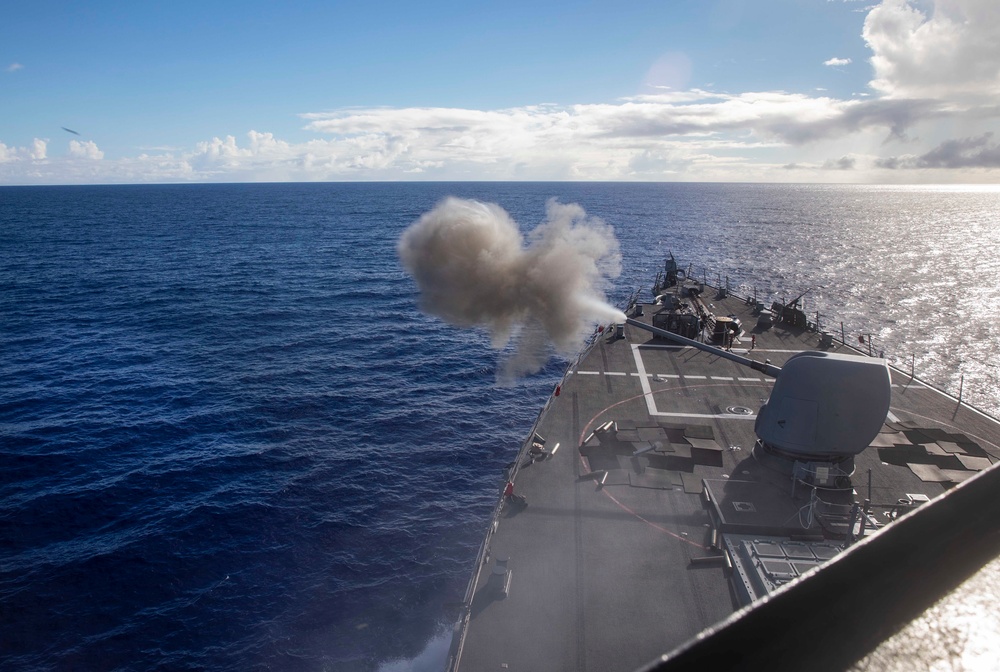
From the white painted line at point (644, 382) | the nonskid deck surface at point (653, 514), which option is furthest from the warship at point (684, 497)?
the white painted line at point (644, 382)

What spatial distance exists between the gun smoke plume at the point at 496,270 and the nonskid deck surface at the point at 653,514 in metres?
5.70

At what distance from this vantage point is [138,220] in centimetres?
17025

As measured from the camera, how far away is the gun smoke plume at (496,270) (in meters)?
25.2

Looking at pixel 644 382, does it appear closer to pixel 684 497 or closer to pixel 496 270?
pixel 684 497

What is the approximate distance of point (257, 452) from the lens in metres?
37.1

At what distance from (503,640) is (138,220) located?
614ft

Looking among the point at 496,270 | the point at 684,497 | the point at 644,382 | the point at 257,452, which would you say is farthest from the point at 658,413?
the point at 257,452

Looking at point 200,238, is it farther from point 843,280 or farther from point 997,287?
point 997,287

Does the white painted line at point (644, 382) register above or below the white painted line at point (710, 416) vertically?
above

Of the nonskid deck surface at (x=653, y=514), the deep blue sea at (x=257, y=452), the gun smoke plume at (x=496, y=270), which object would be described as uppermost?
the gun smoke plume at (x=496, y=270)

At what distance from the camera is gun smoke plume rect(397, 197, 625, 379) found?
994 inches

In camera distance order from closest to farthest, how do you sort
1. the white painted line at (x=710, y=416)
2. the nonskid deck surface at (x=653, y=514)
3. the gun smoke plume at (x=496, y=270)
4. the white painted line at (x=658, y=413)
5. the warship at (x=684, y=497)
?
the nonskid deck surface at (x=653, y=514), the warship at (x=684, y=497), the gun smoke plume at (x=496, y=270), the white painted line at (x=710, y=416), the white painted line at (x=658, y=413)

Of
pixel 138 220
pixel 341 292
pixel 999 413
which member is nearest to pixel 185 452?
pixel 341 292

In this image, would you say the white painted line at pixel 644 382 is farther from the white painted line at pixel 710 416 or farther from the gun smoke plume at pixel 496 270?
the gun smoke plume at pixel 496 270
